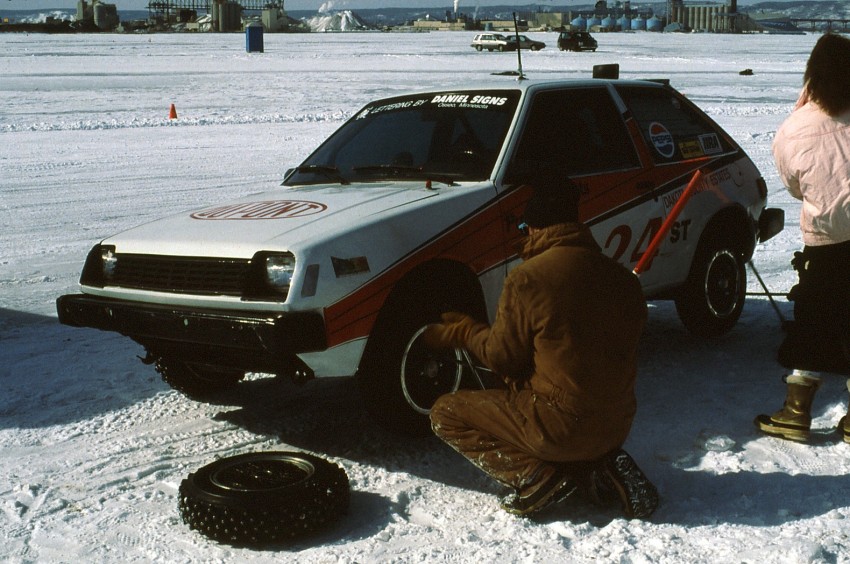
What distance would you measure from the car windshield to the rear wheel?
5.42 ft

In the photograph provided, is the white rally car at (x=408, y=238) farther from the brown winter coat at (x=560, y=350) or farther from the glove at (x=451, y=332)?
the brown winter coat at (x=560, y=350)

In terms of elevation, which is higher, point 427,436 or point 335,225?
point 335,225

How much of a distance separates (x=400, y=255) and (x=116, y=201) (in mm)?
7668

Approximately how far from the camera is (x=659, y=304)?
7.65 m

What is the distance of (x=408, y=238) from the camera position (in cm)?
449

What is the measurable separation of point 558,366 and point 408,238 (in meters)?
1.15

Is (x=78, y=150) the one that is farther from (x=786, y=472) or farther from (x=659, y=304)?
(x=786, y=472)

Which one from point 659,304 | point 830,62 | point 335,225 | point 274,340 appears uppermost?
point 830,62

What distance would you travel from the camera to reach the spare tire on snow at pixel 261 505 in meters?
3.62

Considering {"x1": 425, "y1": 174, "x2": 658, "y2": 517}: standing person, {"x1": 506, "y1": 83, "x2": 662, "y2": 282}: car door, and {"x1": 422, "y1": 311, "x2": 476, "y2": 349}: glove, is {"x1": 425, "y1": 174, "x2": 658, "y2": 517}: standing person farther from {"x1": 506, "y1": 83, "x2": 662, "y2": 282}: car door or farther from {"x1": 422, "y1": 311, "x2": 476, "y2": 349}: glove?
Answer: {"x1": 506, "y1": 83, "x2": 662, "y2": 282}: car door

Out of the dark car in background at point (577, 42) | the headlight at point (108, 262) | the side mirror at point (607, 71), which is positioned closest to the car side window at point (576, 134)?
the side mirror at point (607, 71)

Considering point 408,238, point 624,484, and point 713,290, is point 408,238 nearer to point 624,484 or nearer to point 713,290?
point 624,484

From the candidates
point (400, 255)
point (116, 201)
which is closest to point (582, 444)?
point (400, 255)

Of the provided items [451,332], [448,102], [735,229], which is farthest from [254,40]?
[451,332]
